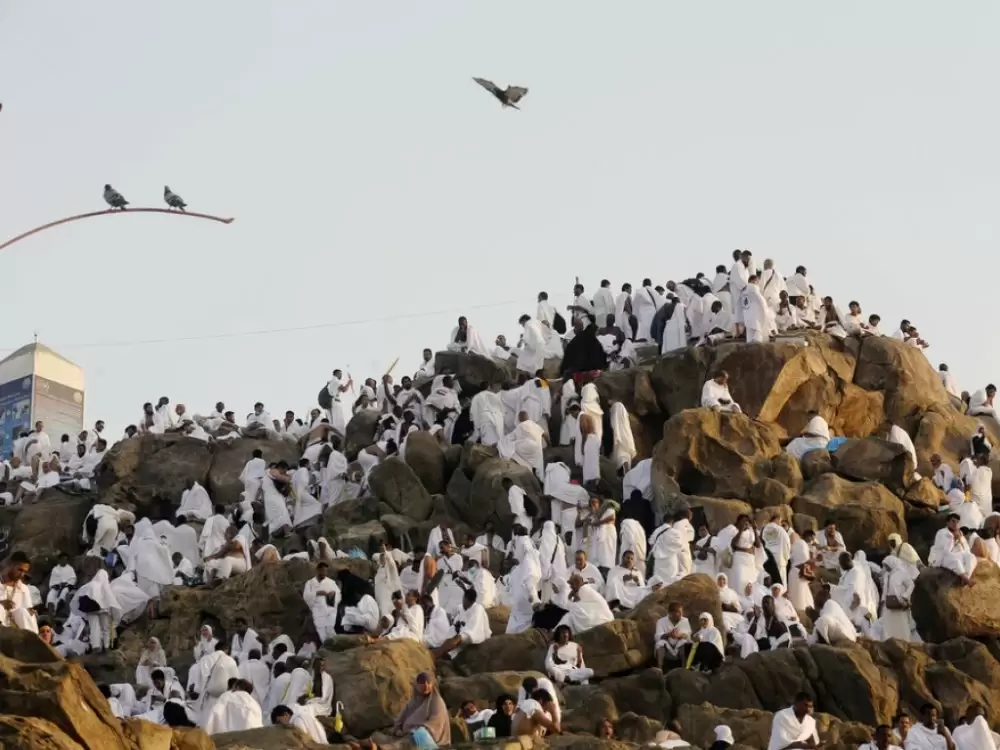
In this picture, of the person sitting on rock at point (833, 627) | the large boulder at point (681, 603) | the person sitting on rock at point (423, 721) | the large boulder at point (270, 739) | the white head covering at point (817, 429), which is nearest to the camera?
the person sitting on rock at point (423, 721)

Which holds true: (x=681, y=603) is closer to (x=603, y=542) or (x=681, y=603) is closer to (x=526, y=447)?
(x=603, y=542)

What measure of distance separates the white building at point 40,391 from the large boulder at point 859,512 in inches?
2083

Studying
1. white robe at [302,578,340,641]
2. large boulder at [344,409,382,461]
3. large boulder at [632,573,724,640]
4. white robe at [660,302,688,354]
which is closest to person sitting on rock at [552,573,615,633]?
large boulder at [632,573,724,640]

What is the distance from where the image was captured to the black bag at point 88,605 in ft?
112

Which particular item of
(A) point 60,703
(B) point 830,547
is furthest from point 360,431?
(A) point 60,703

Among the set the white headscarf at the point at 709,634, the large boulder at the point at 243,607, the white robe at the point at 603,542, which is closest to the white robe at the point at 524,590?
the white robe at the point at 603,542

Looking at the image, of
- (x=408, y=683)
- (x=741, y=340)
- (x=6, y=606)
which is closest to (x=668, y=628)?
(x=408, y=683)

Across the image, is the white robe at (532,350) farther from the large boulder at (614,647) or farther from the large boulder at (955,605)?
the large boulder at (614,647)

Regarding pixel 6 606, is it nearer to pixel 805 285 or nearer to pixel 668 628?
pixel 668 628

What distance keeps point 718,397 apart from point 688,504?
121 inches

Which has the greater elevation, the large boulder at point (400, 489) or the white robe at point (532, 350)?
the white robe at point (532, 350)

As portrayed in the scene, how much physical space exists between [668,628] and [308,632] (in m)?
6.38

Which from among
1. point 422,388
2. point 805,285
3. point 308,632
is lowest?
→ point 308,632

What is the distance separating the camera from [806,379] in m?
38.6
